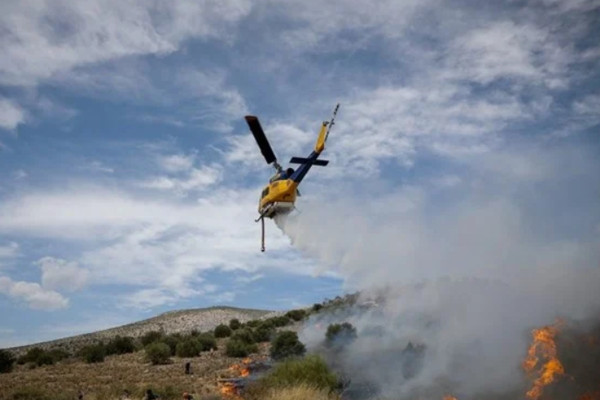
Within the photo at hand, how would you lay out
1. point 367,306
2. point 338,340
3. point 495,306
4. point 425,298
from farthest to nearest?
point 367,306 < point 425,298 < point 338,340 < point 495,306

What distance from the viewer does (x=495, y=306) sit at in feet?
126

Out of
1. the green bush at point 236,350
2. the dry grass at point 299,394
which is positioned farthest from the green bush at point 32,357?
the dry grass at point 299,394

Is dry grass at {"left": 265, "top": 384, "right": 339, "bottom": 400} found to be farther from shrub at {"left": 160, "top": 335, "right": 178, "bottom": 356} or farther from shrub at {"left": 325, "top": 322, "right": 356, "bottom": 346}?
shrub at {"left": 160, "top": 335, "right": 178, "bottom": 356}

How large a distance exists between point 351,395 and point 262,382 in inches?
212

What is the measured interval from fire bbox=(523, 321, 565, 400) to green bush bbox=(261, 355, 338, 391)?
31.4 feet

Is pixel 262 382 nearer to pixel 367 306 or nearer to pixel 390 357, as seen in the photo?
pixel 390 357

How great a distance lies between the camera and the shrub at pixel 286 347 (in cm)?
4467

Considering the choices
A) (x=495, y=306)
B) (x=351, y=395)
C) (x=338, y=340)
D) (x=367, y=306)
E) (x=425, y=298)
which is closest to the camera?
(x=351, y=395)

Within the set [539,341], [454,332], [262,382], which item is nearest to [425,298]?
[454,332]

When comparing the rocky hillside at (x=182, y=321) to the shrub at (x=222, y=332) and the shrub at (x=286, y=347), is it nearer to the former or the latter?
the shrub at (x=222, y=332)

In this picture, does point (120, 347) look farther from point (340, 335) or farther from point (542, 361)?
point (542, 361)

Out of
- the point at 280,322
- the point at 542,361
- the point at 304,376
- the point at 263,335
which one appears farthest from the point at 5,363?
the point at 542,361

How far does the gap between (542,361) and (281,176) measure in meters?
17.0

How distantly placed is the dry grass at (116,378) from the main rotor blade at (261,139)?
44.7 ft
